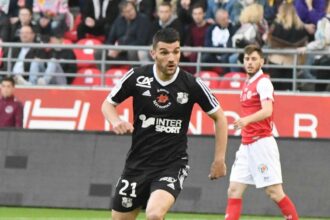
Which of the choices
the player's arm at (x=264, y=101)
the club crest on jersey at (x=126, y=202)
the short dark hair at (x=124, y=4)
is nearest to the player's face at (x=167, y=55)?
the club crest on jersey at (x=126, y=202)

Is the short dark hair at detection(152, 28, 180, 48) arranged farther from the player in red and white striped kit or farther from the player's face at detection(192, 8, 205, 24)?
the player's face at detection(192, 8, 205, 24)

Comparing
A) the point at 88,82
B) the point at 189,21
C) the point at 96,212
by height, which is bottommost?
the point at 96,212

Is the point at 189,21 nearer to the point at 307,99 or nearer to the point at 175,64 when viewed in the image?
the point at 307,99

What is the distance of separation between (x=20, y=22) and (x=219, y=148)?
1188 cm

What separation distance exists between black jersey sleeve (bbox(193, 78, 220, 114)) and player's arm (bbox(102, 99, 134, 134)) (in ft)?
2.29

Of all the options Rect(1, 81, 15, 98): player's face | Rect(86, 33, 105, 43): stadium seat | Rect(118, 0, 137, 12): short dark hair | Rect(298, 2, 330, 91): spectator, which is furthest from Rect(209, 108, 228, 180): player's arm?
Rect(86, 33, 105, 43): stadium seat

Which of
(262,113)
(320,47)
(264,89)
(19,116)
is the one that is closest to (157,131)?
(262,113)

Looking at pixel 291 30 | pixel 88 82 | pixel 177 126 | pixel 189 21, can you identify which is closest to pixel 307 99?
pixel 291 30

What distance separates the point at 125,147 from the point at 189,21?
456 cm

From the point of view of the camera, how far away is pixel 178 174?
9.21m

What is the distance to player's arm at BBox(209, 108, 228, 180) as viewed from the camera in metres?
9.02

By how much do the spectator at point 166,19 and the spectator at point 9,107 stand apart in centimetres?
287

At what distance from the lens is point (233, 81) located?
19.1m

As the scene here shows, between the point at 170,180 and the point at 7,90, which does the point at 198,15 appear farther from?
the point at 170,180
